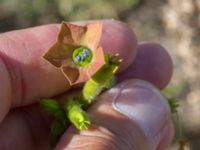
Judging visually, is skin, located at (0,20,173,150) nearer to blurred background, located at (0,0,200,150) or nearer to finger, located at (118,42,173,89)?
finger, located at (118,42,173,89)

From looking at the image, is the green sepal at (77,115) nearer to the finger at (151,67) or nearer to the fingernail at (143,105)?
the fingernail at (143,105)

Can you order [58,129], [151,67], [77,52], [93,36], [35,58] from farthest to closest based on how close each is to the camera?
[151,67] < [35,58] < [58,129] < [77,52] < [93,36]

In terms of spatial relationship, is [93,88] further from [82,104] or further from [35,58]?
[35,58]

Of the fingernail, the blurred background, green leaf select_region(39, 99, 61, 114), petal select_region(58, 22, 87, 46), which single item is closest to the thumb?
the fingernail

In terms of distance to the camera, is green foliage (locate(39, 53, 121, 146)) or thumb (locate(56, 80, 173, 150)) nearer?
green foliage (locate(39, 53, 121, 146))

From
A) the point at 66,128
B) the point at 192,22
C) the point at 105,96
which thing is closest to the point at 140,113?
the point at 105,96

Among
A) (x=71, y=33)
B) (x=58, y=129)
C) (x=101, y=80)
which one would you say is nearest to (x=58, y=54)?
(x=71, y=33)
